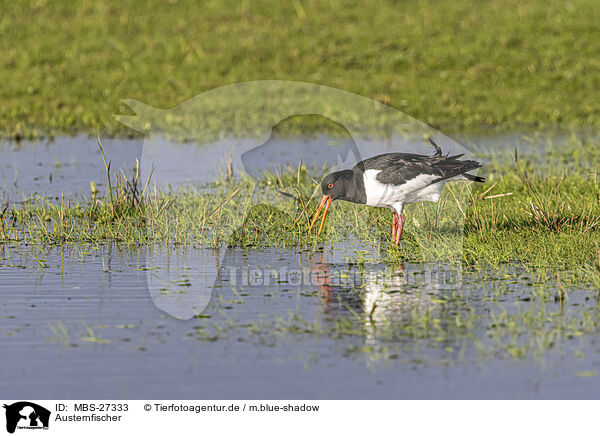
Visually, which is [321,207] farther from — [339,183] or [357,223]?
[357,223]

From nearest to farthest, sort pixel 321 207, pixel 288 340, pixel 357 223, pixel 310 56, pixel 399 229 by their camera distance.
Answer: pixel 288 340
pixel 399 229
pixel 321 207
pixel 357 223
pixel 310 56

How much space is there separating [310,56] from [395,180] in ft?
48.5

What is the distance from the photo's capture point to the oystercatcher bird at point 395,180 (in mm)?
11000

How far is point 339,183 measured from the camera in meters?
11.2

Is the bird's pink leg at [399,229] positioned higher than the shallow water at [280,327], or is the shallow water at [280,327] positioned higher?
the bird's pink leg at [399,229]

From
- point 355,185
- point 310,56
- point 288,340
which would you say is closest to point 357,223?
point 355,185

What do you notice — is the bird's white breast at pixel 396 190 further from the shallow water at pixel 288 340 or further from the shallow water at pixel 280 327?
the shallow water at pixel 288 340

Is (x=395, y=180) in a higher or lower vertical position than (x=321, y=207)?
higher

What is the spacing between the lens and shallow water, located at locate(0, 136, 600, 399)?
7016mm

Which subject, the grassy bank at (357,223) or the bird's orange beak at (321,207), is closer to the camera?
the grassy bank at (357,223)

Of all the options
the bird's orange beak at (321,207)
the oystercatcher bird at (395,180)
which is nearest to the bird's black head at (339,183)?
the oystercatcher bird at (395,180)

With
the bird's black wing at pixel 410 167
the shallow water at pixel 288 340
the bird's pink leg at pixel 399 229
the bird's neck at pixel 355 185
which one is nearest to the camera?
the shallow water at pixel 288 340

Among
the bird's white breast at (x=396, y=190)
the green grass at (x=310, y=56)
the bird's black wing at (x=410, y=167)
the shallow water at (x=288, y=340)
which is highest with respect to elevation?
the green grass at (x=310, y=56)

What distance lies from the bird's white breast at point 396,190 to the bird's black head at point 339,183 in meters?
0.18
